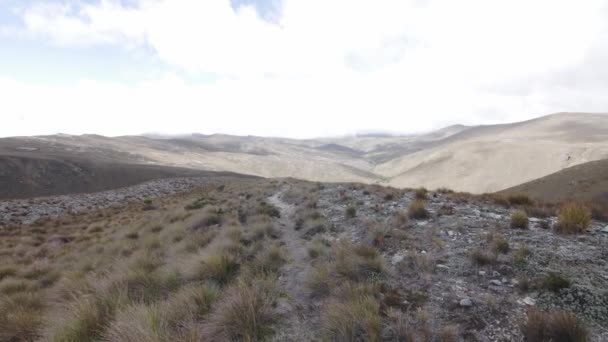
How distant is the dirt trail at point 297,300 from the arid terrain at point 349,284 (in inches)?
1.2

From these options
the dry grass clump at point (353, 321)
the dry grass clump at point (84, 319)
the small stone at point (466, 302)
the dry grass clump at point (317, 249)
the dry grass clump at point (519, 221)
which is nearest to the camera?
the dry grass clump at point (353, 321)

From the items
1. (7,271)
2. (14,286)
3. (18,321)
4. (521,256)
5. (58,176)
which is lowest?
(58,176)

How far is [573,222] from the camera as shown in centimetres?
810

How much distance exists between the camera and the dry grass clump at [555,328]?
14.1ft

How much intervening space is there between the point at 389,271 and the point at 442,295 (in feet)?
4.12

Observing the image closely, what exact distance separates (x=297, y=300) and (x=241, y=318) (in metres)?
1.40

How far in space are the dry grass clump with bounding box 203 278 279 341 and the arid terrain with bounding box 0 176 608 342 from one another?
21mm

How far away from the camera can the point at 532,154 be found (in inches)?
5207

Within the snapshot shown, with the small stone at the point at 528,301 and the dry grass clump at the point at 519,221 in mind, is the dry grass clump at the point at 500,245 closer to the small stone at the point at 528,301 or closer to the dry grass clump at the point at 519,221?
the dry grass clump at the point at 519,221

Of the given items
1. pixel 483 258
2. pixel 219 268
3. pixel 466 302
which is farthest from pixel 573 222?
pixel 219 268

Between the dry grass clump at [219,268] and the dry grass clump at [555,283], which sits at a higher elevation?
the dry grass clump at [555,283]

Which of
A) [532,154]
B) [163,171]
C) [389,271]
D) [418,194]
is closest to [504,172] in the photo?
[532,154]

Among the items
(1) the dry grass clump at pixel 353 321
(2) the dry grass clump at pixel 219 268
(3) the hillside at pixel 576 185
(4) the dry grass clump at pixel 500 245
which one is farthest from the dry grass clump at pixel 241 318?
(3) the hillside at pixel 576 185

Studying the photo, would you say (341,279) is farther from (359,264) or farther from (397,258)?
(397,258)
